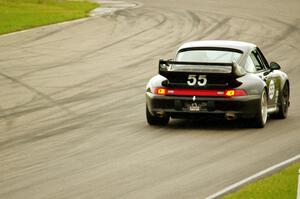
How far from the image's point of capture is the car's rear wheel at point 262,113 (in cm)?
1739

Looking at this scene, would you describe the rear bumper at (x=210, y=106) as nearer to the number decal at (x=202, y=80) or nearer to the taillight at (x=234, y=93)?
the taillight at (x=234, y=93)

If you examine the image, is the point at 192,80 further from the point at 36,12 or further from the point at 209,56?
the point at 36,12

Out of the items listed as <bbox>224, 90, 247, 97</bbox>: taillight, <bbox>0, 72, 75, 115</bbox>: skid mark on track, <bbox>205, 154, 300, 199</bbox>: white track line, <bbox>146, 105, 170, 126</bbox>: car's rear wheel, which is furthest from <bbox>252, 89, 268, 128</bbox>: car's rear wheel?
<bbox>0, 72, 75, 115</bbox>: skid mark on track

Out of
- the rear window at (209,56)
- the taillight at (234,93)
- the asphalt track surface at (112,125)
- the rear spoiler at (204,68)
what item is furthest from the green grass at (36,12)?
the taillight at (234,93)

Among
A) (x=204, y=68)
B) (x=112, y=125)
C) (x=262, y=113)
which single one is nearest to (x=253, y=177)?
(x=204, y=68)

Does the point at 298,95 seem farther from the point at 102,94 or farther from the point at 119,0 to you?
the point at 119,0

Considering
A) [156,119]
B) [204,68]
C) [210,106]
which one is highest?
[204,68]

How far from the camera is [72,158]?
14750 mm

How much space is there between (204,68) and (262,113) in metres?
1.23

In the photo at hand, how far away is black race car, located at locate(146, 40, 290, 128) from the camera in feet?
56.2

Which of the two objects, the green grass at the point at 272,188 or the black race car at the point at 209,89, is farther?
the black race car at the point at 209,89

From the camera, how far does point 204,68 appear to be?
56.6ft

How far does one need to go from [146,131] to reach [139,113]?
2.52 meters

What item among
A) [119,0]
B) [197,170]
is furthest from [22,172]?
[119,0]
